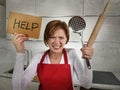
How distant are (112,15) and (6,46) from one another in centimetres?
102

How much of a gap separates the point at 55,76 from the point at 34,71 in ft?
0.34

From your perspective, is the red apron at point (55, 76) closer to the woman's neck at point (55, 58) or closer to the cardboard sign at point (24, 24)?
the woman's neck at point (55, 58)

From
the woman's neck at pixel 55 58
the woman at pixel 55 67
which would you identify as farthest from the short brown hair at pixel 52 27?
the woman's neck at pixel 55 58

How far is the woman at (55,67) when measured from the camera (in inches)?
33.7

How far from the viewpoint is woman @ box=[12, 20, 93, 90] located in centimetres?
86

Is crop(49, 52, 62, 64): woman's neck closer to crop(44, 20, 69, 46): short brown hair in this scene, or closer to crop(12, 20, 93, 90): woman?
crop(12, 20, 93, 90): woman

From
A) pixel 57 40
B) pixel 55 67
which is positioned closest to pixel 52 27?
pixel 57 40

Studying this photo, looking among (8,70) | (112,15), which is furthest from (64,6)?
(8,70)

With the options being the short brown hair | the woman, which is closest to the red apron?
the woman

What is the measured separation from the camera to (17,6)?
1.75 meters

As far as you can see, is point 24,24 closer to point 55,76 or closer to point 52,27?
point 52,27

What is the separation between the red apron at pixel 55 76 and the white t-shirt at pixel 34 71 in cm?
2

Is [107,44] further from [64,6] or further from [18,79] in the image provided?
[18,79]

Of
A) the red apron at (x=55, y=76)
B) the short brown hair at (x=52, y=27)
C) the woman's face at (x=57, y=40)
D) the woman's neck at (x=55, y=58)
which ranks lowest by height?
the red apron at (x=55, y=76)
